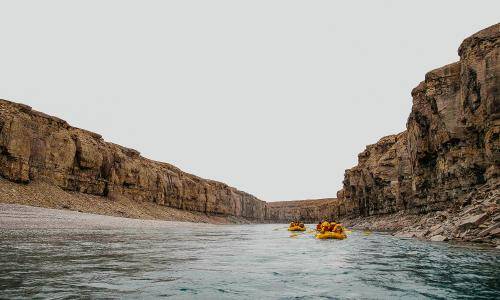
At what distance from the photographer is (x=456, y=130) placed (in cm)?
3650

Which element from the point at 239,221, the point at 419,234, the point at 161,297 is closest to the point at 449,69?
the point at 419,234

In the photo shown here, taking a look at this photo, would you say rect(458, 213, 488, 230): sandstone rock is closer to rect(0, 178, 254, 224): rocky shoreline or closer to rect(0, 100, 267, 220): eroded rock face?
rect(0, 178, 254, 224): rocky shoreline

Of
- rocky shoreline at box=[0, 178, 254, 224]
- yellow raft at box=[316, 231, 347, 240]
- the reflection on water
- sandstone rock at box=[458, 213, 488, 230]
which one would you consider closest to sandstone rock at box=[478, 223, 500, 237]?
sandstone rock at box=[458, 213, 488, 230]

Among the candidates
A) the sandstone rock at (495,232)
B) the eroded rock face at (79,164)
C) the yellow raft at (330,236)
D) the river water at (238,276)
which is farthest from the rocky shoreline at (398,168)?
the river water at (238,276)

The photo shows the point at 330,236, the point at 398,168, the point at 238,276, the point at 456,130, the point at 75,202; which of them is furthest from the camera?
the point at 398,168

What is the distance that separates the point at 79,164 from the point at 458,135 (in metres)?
53.2

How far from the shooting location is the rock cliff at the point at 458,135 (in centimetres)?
2864

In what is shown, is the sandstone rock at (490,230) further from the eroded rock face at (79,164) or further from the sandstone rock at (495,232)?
the eroded rock face at (79,164)

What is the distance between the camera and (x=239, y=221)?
405 feet

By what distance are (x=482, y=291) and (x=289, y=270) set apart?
5145mm

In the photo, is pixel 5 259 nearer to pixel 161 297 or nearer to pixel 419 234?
pixel 161 297

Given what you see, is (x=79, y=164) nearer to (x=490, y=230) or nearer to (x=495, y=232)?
(x=490, y=230)

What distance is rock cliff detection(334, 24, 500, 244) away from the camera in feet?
94.0

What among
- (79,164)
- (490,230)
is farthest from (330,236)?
(79,164)
